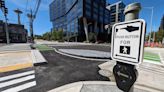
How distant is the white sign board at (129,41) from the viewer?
1.07 m

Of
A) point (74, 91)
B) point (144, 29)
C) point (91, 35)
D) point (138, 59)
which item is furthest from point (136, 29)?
point (91, 35)

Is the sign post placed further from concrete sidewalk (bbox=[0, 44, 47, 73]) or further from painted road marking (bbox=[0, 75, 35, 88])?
concrete sidewalk (bbox=[0, 44, 47, 73])

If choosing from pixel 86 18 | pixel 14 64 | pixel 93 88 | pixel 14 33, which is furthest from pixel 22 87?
pixel 14 33

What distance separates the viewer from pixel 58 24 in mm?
86062

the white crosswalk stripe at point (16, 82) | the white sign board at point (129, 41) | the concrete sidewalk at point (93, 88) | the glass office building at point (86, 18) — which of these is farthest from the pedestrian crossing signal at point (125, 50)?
the glass office building at point (86, 18)

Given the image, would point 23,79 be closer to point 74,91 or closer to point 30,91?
point 30,91

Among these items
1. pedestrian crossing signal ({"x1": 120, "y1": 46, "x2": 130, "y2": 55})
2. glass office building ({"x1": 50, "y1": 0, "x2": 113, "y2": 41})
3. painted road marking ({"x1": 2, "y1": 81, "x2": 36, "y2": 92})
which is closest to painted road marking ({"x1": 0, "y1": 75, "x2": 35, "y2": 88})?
painted road marking ({"x1": 2, "y1": 81, "x2": 36, "y2": 92})

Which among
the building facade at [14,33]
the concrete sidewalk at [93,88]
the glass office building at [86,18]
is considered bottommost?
the concrete sidewalk at [93,88]

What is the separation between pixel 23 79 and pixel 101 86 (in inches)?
138

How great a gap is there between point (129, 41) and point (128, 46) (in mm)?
67

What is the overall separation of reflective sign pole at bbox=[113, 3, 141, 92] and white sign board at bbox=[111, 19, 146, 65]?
2.5 inches

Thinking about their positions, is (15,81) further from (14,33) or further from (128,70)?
Answer: (14,33)

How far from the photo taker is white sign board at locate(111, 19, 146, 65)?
107 centimetres

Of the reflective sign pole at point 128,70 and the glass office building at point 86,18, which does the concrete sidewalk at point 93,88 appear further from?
the glass office building at point 86,18
